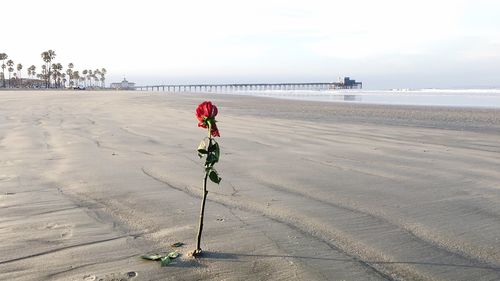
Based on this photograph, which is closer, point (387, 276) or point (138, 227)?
point (387, 276)

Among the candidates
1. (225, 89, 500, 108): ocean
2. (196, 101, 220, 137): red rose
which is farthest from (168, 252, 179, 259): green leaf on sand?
(225, 89, 500, 108): ocean

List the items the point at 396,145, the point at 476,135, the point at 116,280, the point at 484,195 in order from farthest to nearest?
the point at 476,135, the point at 396,145, the point at 484,195, the point at 116,280

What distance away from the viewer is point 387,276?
275 centimetres

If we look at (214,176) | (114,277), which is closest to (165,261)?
(114,277)

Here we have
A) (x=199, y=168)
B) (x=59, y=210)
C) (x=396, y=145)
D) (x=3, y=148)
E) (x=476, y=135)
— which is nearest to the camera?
(x=59, y=210)

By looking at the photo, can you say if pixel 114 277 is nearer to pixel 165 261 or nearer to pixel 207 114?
pixel 165 261

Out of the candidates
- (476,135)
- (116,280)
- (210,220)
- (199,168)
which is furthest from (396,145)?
(116,280)

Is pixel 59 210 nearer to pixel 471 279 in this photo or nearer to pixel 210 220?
pixel 210 220

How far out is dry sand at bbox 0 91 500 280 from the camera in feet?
9.31

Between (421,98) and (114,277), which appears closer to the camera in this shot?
(114,277)

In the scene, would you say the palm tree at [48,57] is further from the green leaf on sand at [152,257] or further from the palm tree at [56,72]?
the green leaf on sand at [152,257]

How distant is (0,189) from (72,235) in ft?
5.97

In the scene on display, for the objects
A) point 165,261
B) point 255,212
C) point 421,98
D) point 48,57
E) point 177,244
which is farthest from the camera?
point 48,57

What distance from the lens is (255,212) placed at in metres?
3.96
